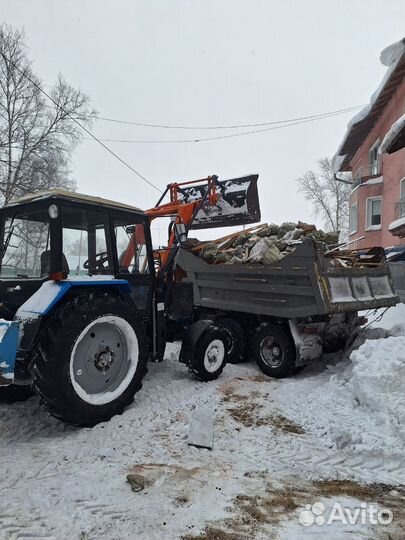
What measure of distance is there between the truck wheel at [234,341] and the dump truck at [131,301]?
0.02 meters

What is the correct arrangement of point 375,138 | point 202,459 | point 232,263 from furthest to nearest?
point 375,138 → point 232,263 → point 202,459

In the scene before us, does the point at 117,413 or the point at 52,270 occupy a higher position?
the point at 52,270

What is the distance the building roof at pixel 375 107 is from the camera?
1459 cm

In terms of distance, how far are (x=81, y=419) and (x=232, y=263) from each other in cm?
358

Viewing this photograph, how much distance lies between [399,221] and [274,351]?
945 cm

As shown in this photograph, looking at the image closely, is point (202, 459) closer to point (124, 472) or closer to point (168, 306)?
point (124, 472)

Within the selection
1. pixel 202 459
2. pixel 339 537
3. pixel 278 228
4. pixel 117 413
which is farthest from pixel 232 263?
pixel 339 537

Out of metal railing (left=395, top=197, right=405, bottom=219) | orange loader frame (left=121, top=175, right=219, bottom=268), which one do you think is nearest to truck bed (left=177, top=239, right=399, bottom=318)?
orange loader frame (left=121, top=175, right=219, bottom=268)

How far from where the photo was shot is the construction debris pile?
242 inches

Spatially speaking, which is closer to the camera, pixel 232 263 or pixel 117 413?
pixel 117 413

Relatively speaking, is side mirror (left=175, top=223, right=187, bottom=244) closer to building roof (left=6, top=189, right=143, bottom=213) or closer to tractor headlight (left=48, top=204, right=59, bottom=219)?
building roof (left=6, top=189, right=143, bottom=213)

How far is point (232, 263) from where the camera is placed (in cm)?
655

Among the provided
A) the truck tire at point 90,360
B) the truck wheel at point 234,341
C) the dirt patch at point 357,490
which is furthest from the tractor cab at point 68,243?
the dirt patch at point 357,490

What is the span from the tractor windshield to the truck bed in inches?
119
